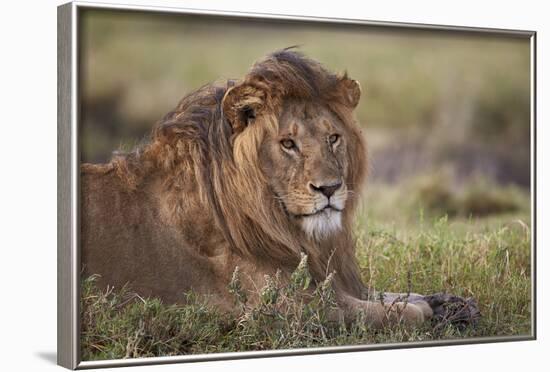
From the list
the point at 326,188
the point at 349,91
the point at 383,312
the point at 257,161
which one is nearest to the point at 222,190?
the point at 257,161

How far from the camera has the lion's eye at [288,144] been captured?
7.18m

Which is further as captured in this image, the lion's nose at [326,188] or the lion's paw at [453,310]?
the lion's paw at [453,310]

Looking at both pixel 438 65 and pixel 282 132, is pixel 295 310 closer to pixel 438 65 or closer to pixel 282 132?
pixel 282 132

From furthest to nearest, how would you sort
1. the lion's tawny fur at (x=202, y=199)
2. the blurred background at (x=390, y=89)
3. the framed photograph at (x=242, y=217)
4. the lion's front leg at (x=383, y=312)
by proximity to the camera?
the lion's front leg at (x=383, y=312) < the blurred background at (x=390, y=89) < the lion's tawny fur at (x=202, y=199) < the framed photograph at (x=242, y=217)

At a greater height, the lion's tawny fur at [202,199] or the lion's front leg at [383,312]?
the lion's tawny fur at [202,199]

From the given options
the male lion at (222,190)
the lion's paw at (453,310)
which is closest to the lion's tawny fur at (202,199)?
the male lion at (222,190)

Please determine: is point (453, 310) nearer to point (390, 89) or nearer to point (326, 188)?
point (326, 188)

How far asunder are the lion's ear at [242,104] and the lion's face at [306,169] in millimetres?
143

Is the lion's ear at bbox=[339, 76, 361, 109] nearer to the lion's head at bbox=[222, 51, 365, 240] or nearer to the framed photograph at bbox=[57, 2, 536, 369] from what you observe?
the framed photograph at bbox=[57, 2, 536, 369]

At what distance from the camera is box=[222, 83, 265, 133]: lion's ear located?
A: 23.3 ft

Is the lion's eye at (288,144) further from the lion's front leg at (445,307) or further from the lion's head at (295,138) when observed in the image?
the lion's front leg at (445,307)

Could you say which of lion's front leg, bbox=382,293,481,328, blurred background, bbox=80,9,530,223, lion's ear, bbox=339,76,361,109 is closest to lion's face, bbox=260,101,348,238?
lion's ear, bbox=339,76,361,109

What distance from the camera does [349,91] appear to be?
7469 mm

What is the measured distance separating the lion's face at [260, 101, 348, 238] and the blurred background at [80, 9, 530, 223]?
0.45 m
